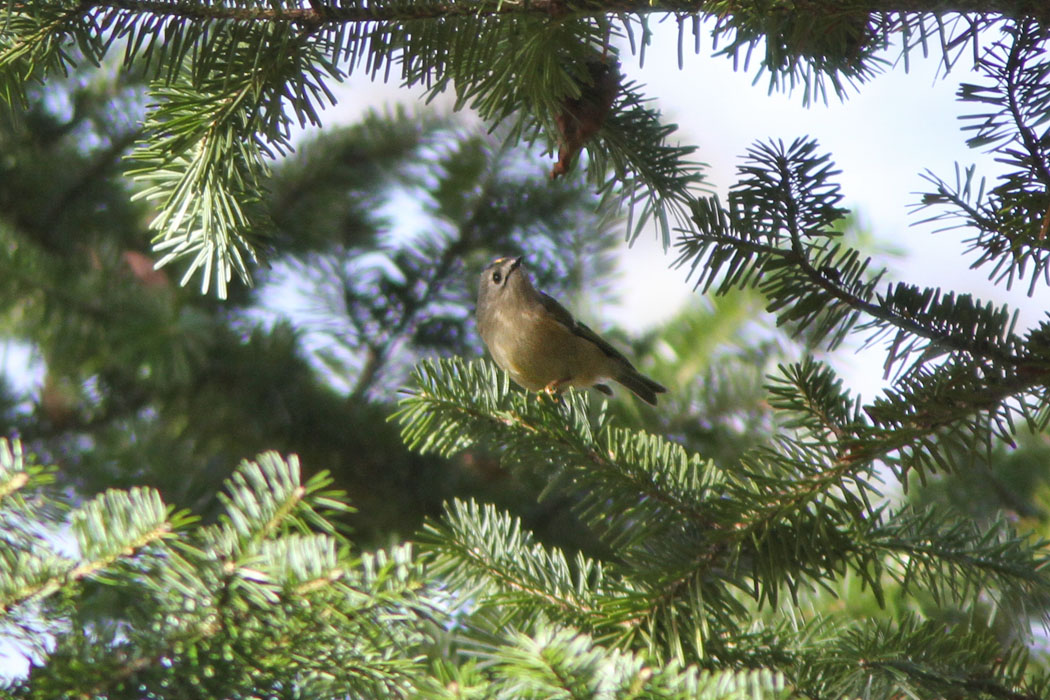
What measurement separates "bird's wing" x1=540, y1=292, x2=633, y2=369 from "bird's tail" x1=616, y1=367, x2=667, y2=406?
6 centimetres

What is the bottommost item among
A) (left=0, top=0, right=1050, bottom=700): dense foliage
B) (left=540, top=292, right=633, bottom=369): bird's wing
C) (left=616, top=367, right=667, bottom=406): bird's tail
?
(left=0, top=0, right=1050, bottom=700): dense foliage

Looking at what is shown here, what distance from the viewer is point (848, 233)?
2586mm

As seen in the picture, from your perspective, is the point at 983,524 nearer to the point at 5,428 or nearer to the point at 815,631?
the point at 815,631

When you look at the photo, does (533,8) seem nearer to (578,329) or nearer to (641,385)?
(578,329)

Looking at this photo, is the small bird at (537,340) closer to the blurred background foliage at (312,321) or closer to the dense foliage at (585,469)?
the blurred background foliage at (312,321)

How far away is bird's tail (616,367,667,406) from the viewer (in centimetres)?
237

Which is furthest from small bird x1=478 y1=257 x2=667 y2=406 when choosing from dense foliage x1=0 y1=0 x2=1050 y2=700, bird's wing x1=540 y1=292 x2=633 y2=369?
dense foliage x1=0 y1=0 x2=1050 y2=700

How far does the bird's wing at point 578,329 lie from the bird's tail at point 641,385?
2.2 inches

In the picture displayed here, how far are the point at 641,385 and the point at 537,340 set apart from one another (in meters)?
0.34

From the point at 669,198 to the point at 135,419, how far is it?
159 centimetres

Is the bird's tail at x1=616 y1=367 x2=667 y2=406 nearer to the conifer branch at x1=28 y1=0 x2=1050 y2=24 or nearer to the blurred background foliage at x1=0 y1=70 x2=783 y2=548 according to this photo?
the blurred background foliage at x1=0 y1=70 x2=783 y2=548

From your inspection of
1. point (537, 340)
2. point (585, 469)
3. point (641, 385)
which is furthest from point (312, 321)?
point (585, 469)

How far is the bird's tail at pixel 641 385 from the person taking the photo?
7.77 ft

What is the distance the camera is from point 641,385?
7.95 ft
